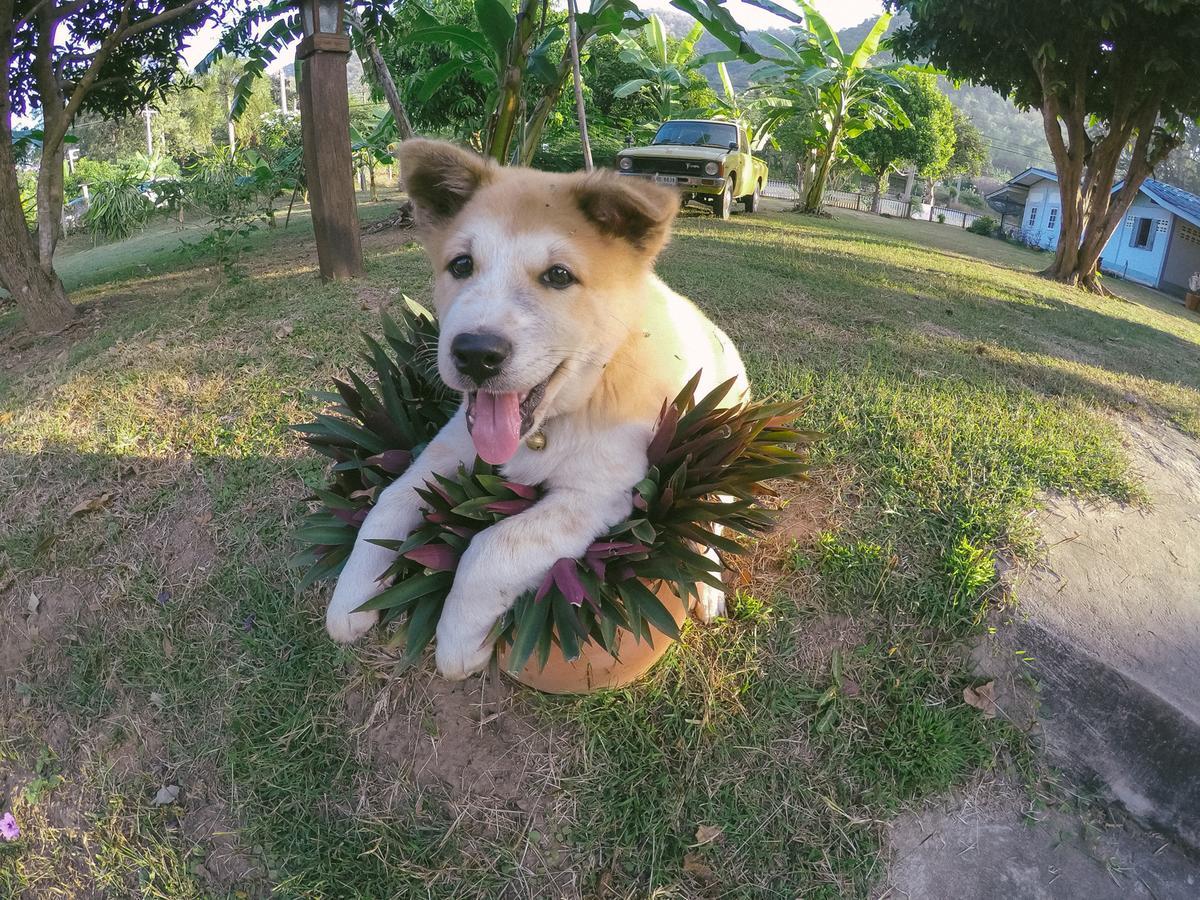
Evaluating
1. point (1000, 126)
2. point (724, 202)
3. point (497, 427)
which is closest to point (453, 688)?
point (497, 427)

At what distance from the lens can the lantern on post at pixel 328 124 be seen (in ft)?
19.9

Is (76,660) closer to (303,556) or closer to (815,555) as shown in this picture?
(303,556)

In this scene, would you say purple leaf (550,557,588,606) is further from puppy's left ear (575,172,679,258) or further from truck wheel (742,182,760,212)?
truck wheel (742,182,760,212)

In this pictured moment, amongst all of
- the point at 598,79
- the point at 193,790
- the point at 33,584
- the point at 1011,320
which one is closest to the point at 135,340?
the point at 33,584

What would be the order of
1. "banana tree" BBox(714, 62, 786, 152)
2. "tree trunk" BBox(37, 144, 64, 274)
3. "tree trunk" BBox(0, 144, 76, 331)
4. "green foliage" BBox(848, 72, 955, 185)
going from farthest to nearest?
"green foliage" BBox(848, 72, 955, 185)
"banana tree" BBox(714, 62, 786, 152)
"tree trunk" BBox(37, 144, 64, 274)
"tree trunk" BBox(0, 144, 76, 331)

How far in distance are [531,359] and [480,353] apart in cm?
15

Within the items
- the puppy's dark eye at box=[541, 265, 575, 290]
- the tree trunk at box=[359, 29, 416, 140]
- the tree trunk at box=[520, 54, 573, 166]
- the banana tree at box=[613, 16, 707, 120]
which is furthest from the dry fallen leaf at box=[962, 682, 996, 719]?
the banana tree at box=[613, 16, 707, 120]

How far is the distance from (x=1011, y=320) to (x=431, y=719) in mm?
6951

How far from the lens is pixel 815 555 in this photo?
133 inches

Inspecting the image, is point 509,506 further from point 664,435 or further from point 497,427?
point 664,435

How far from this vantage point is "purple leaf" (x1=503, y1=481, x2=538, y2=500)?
230cm

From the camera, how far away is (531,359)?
205 centimetres

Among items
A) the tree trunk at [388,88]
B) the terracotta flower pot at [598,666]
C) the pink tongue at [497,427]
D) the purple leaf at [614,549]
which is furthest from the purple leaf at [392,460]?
the tree trunk at [388,88]

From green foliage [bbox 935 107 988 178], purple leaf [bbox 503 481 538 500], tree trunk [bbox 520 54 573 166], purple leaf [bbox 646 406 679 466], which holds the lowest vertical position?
purple leaf [bbox 503 481 538 500]
